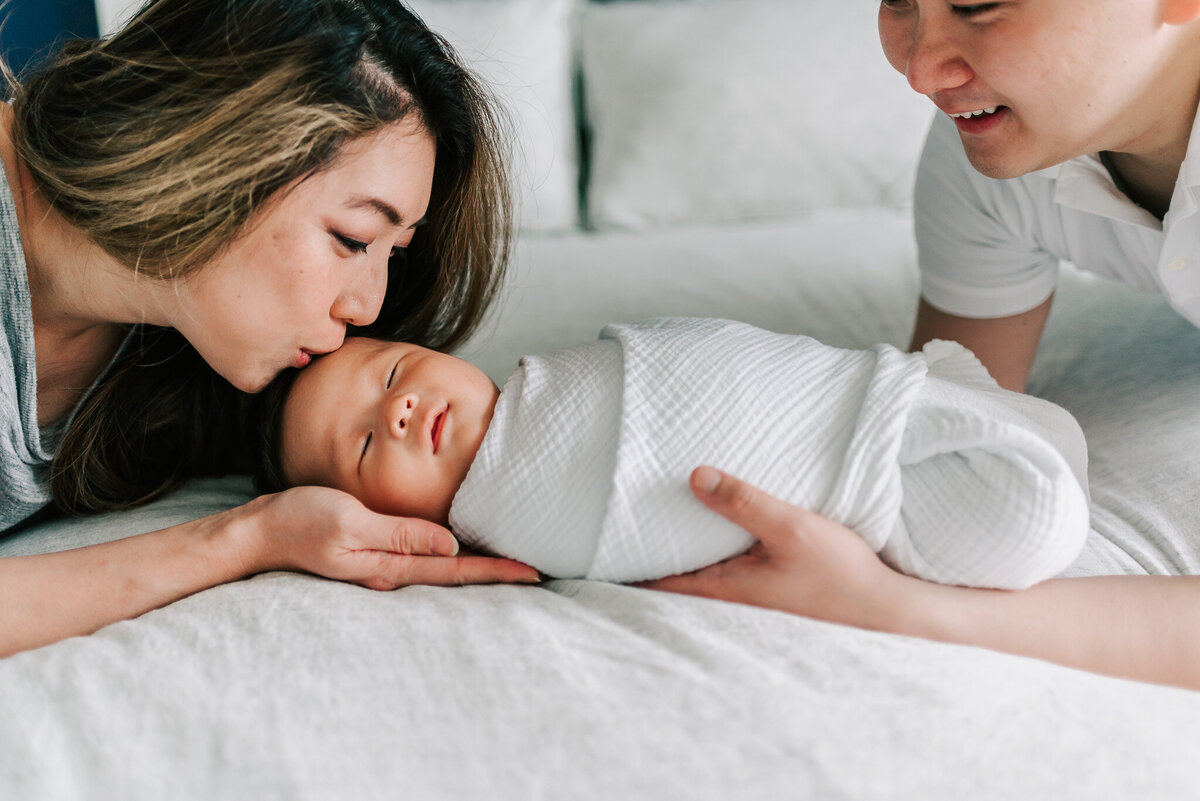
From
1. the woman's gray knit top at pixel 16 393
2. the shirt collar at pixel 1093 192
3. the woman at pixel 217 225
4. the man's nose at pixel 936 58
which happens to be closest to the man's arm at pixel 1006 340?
the shirt collar at pixel 1093 192

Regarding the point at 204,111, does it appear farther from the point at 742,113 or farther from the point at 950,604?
the point at 742,113

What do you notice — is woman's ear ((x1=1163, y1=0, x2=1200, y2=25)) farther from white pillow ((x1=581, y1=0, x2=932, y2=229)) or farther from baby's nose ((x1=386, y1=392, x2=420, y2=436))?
white pillow ((x1=581, y1=0, x2=932, y2=229))

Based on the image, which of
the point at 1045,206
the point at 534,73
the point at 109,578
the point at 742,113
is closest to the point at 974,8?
the point at 1045,206

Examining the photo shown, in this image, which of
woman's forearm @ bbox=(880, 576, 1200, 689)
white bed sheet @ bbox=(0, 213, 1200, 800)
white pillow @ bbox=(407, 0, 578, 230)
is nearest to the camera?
white bed sheet @ bbox=(0, 213, 1200, 800)

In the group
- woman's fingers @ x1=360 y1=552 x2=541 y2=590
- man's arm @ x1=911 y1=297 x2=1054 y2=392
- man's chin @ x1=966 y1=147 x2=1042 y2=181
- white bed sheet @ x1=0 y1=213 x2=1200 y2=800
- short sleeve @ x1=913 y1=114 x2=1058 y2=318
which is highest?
man's chin @ x1=966 y1=147 x2=1042 y2=181

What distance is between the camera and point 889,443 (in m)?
0.89

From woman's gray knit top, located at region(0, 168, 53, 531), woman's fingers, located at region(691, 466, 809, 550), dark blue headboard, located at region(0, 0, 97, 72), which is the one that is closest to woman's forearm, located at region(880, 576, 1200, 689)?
woman's fingers, located at region(691, 466, 809, 550)

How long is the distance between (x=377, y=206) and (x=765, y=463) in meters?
0.51

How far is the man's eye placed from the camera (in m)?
1.02

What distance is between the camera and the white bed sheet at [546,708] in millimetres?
665

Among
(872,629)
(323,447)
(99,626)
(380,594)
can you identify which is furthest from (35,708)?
(872,629)

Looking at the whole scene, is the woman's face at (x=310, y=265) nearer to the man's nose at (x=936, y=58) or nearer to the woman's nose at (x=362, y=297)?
the woman's nose at (x=362, y=297)

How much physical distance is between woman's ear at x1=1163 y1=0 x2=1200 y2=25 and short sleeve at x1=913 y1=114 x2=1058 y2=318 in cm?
38

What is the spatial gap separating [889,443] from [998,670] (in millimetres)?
228
